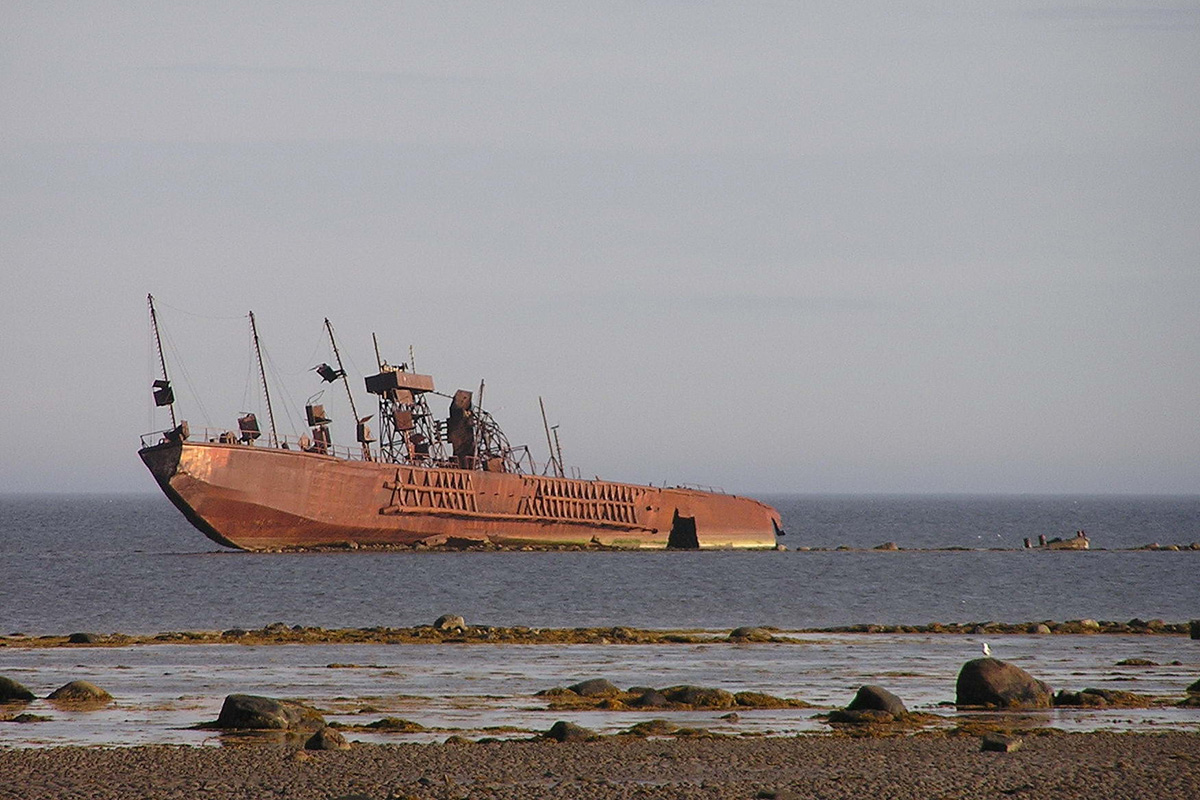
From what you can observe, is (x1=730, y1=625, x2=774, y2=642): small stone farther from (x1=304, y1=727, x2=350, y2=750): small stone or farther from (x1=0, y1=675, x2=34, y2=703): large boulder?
(x1=304, y1=727, x2=350, y2=750): small stone

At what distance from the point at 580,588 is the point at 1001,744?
1731 inches

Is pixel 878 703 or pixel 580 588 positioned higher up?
pixel 878 703

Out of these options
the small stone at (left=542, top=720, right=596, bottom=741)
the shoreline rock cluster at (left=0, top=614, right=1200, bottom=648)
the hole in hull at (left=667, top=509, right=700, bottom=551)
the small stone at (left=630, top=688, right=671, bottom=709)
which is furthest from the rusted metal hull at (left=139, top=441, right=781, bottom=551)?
the small stone at (left=542, top=720, right=596, bottom=741)

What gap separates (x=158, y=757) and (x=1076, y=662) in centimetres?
2383

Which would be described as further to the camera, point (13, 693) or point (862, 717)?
point (13, 693)

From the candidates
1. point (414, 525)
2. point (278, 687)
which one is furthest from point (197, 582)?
point (278, 687)

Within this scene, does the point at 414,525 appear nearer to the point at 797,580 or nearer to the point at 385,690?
the point at 797,580

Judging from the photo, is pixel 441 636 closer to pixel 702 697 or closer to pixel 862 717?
pixel 702 697

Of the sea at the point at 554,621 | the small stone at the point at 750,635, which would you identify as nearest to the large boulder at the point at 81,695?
the sea at the point at 554,621

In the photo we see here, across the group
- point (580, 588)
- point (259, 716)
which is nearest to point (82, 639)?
point (259, 716)

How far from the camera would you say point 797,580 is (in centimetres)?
7388

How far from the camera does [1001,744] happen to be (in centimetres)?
2294

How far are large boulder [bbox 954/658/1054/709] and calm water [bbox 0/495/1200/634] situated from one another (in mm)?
19957

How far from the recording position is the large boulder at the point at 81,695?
27389mm
